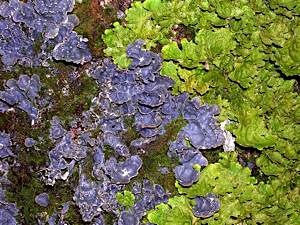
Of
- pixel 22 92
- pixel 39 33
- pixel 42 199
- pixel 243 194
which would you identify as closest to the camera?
pixel 39 33

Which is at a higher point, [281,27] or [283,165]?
[281,27]

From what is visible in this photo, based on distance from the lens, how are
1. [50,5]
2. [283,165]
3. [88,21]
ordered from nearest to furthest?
[50,5] < [88,21] < [283,165]

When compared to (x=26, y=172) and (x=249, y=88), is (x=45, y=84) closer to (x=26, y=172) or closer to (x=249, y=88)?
(x=26, y=172)

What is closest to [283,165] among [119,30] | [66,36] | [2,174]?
[119,30]

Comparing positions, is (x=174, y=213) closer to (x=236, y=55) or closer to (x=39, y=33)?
(x=236, y=55)

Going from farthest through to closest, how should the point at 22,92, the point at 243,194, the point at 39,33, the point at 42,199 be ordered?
the point at 42,199
the point at 243,194
the point at 22,92
the point at 39,33

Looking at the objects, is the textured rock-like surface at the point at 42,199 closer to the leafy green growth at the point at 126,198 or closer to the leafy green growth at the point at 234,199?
the leafy green growth at the point at 126,198

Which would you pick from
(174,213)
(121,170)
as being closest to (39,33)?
(121,170)

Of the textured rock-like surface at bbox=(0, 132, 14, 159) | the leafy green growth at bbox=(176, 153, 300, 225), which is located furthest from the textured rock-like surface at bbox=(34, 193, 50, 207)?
the leafy green growth at bbox=(176, 153, 300, 225)

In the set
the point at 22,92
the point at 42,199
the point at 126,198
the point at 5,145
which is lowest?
the point at 42,199

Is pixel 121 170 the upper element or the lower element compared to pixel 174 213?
upper
